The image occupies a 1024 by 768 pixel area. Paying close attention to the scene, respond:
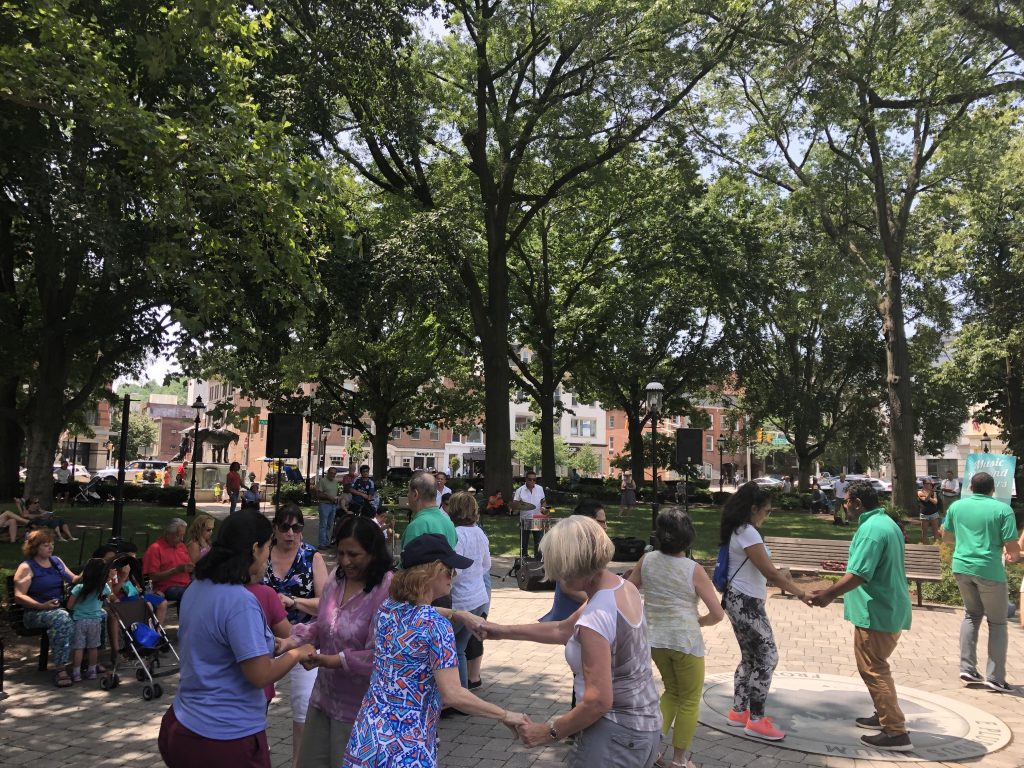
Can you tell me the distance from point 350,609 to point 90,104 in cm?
746

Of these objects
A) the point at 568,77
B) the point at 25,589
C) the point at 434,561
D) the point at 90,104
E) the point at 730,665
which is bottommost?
the point at 730,665

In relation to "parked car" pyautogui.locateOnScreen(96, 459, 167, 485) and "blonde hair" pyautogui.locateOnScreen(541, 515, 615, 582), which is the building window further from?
"blonde hair" pyautogui.locateOnScreen(541, 515, 615, 582)

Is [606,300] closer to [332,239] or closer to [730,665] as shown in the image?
[332,239]

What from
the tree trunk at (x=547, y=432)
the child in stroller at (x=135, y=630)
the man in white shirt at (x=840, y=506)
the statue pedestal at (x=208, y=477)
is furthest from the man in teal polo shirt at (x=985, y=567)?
the statue pedestal at (x=208, y=477)

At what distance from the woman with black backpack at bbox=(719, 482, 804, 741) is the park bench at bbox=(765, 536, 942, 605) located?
5812 mm

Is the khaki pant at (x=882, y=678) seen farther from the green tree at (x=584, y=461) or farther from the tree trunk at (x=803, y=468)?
the green tree at (x=584, y=461)

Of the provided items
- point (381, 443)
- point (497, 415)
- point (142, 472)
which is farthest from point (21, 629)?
point (142, 472)

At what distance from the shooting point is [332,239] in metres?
15.4

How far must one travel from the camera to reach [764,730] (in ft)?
18.0

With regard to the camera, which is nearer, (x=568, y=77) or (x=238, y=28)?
(x=238, y=28)

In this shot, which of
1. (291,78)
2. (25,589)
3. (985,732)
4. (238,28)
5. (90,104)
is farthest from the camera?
(291,78)

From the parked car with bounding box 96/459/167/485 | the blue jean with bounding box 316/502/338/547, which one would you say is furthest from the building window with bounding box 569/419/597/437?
the blue jean with bounding box 316/502/338/547

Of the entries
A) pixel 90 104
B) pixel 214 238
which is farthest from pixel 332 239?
pixel 90 104

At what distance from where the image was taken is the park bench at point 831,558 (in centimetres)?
1122
